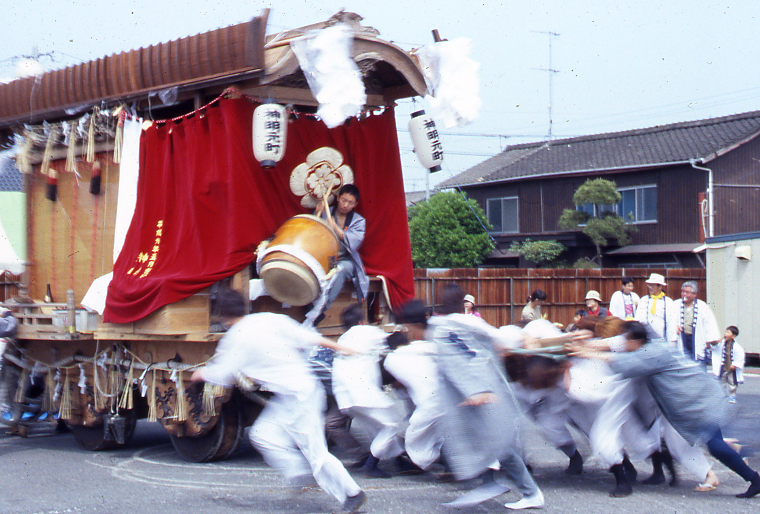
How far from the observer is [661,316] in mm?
8875

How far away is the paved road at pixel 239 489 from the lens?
17.9 feet

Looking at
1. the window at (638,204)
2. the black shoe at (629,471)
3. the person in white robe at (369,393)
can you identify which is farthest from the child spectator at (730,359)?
the window at (638,204)

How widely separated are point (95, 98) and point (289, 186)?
2.11 metres

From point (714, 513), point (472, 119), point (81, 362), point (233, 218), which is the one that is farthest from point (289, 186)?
point (714, 513)

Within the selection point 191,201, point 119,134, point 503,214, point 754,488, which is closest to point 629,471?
point 754,488

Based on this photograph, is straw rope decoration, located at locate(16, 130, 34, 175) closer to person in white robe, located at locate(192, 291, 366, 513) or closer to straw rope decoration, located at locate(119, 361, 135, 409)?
straw rope decoration, located at locate(119, 361, 135, 409)

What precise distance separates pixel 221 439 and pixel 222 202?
6.82ft

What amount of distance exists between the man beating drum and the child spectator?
452 centimetres

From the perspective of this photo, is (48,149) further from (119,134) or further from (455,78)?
(455,78)

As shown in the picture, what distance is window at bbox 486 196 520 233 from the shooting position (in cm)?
2809

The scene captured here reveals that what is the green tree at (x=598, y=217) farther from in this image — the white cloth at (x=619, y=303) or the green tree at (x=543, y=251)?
the white cloth at (x=619, y=303)

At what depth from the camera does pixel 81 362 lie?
8.00 m

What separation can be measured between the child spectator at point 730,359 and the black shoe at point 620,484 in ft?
13.4

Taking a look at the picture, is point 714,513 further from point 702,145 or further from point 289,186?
point 702,145
